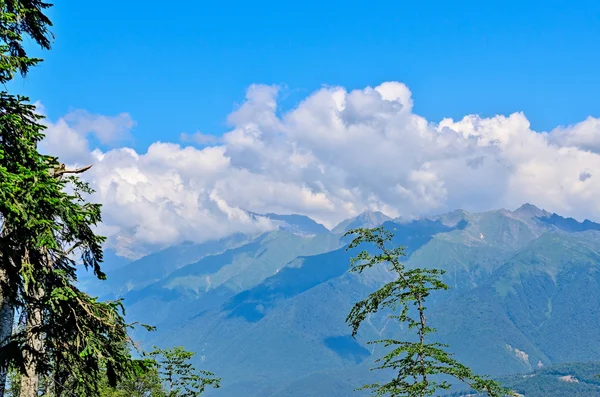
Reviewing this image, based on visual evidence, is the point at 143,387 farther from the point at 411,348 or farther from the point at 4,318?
the point at 4,318

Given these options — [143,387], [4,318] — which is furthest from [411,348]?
[143,387]

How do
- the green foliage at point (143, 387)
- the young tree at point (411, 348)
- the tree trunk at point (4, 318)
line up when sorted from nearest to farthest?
1. the tree trunk at point (4, 318)
2. the young tree at point (411, 348)
3. the green foliage at point (143, 387)

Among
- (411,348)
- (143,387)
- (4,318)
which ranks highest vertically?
(143,387)

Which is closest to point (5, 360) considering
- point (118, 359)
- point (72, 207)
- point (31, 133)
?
point (118, 359)

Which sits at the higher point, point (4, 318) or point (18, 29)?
point (18, 29)

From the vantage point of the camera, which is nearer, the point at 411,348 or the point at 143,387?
the point at 411,348

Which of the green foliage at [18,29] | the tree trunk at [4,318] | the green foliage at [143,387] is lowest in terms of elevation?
the tree trunk at [4,318]

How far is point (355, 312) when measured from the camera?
21.2 meters

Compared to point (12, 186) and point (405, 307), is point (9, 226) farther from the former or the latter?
point (405, 307)

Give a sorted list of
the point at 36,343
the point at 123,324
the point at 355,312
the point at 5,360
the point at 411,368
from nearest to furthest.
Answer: the point at 5,360 → the point at 123,324 → the point at 36,343 → the point at 411,368 → the point at 355,312

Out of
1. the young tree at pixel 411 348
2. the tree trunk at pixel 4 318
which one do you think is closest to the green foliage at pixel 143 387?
the young tree at pixel 411 348

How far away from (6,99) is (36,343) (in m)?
6.82

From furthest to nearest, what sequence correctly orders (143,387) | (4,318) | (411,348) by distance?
(143,387) < (411,348) < (4,318)

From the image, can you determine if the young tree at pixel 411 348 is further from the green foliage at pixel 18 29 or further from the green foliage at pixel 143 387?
the green foliage at pixel 143 387
